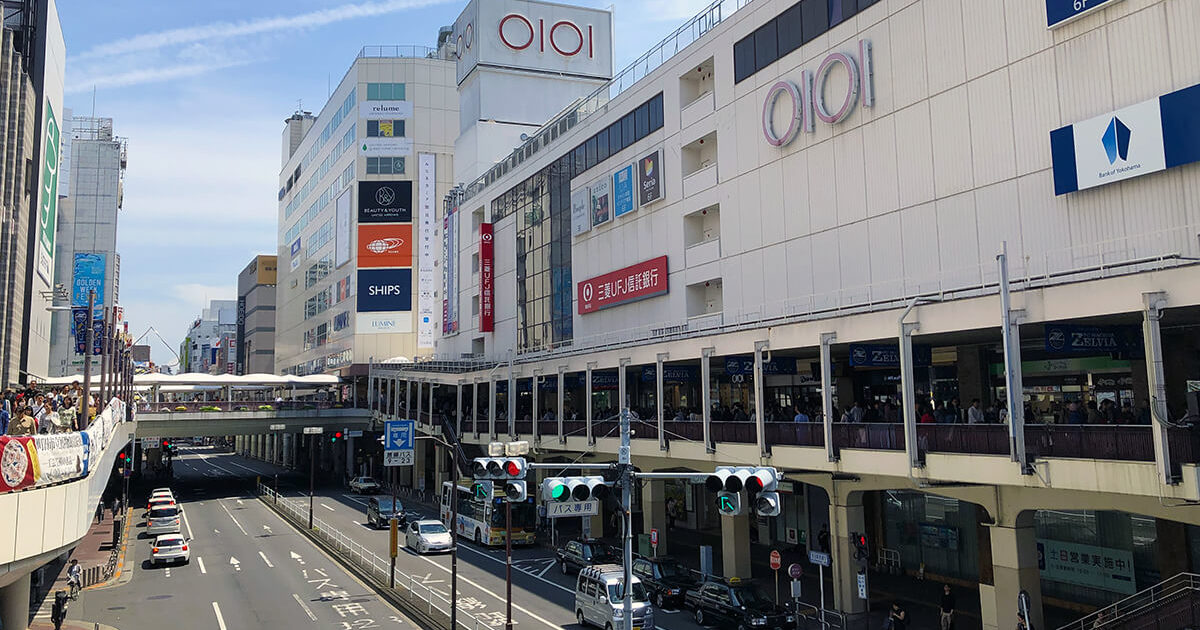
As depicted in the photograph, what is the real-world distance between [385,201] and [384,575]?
2592 inches

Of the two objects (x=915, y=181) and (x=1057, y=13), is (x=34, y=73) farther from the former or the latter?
(x=1057, y=13)

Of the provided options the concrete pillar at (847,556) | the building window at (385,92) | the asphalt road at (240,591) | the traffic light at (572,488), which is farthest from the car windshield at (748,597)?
the building window at (385,92)

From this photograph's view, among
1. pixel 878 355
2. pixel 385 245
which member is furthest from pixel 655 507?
pixel 385 245

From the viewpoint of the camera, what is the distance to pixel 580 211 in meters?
54.3

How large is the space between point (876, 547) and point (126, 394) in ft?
165

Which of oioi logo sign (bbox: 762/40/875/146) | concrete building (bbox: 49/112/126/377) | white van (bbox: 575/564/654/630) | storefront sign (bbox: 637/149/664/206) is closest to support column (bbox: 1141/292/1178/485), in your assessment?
white van (bbox: 575/564/654/630)

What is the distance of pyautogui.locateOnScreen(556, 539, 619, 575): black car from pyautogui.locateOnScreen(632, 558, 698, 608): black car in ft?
9.33

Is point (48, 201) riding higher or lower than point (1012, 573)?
higher

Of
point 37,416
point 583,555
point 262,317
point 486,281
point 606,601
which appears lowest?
point 583,555

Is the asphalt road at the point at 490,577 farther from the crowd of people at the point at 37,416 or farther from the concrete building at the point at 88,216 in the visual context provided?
the concrete building at the point at 88,216

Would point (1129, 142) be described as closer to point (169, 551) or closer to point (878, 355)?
point (878, 355)

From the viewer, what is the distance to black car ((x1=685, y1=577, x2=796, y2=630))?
1081 inches

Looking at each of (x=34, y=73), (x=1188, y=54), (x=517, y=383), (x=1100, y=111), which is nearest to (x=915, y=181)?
(x=1100, y=111)

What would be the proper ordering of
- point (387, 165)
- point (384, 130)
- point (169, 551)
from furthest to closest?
point (384, 130), point (387, 165), point (169, 551)
